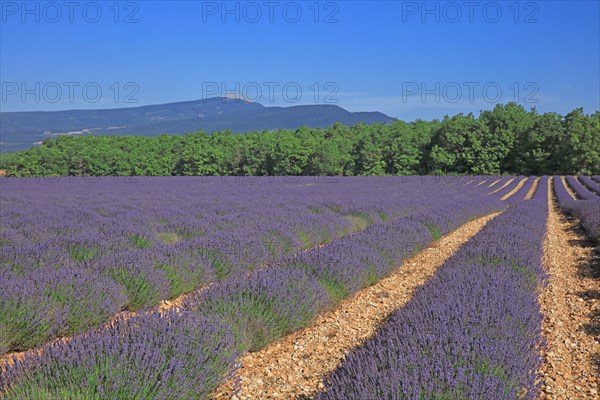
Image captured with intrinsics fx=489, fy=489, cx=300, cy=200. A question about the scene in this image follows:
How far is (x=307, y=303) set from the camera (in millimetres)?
4004

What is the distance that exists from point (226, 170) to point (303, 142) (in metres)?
8.36

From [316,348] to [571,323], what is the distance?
88.7 inches

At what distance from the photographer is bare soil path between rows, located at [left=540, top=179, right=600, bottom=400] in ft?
9.80

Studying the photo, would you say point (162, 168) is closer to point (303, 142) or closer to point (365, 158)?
point (303, 142)

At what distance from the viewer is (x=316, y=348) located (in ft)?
12.0

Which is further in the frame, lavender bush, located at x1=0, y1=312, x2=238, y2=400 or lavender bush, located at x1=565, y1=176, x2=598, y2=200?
lavender bush, located at x1=565, y1=176, x2=598, y2=200

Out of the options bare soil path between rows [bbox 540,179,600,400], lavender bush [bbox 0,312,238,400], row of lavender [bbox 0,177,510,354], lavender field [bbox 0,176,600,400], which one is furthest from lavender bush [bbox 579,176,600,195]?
lavender bush [bbox 0,312,238,400]

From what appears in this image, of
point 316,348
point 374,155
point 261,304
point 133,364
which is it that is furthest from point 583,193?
point 374,155

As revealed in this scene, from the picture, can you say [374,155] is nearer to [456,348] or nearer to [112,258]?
[112,258]

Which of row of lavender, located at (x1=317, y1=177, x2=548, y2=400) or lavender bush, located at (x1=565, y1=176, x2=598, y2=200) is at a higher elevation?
row of lavender, located at (x1=317, y1=177, x2=548, y2=400)

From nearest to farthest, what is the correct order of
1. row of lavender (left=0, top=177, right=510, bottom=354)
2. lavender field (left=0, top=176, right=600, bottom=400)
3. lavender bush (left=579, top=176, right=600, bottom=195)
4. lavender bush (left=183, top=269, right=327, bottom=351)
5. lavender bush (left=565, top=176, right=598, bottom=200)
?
1. lavender field (left=0, top=176, right=600, bottom=400)
2. lavender bush (left=183, top=269, right=327, bottom=351)
3. row of lavender (left=0, top=177, right=510, bottom=354)
4. lavender bush (left=565, top=176, right=598, bottom=200)
5. lavender bush (left=579, top=176, right=600, bottom=195)

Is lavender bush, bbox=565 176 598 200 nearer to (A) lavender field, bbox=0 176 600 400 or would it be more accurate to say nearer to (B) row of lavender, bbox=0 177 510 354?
(B) row of lavender, bbox=0 177 510 354

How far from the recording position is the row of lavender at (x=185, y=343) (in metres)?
2.09

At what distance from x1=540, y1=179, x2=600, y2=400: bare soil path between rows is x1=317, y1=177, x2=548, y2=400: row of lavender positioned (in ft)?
1.05
